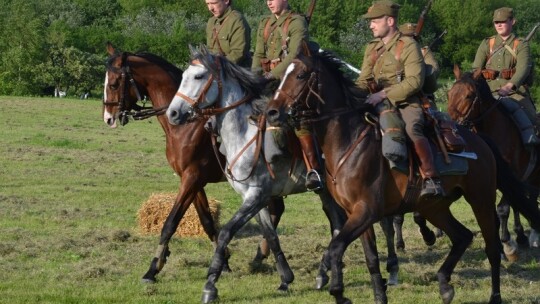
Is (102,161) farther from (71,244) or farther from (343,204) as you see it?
(343,204)

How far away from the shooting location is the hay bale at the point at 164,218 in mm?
14500

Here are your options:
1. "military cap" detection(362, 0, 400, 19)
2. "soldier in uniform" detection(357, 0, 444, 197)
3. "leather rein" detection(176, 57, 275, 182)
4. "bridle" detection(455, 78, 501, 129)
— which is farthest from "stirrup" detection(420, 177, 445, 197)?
"bridle" detection(455, 78, 501, 129)

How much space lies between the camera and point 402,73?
382 inches

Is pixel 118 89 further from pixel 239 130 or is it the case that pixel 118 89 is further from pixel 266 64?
A: pixel 239 130

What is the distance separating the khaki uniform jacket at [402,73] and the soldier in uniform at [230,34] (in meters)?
2.66

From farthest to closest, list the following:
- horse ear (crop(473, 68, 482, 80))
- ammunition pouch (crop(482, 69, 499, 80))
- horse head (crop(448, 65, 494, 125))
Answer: ammunition pouch (crop(482, 69, 499, 80)) < horse ear (crop(473, 68, 482, 80)) < horse head (crop(448, 65, 494, 125))

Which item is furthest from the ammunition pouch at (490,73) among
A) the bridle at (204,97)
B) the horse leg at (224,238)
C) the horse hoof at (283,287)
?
the horse hoof at (283,287)

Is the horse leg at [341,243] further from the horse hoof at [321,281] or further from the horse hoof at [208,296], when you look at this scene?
the horse hoof at [321,281]

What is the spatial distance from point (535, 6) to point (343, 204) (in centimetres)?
10166

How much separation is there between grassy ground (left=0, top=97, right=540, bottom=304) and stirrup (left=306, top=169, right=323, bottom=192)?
1.31 m

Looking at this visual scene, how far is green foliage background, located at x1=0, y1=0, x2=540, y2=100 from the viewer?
62719 millimetres

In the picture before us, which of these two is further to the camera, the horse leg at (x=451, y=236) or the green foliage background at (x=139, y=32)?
the green foliage background at (x=139, y=32)

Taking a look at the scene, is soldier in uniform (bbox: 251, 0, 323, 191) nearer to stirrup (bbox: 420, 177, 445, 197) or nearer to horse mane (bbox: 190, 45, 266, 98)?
horse mane (bbox: 190, 45, 266, 98)

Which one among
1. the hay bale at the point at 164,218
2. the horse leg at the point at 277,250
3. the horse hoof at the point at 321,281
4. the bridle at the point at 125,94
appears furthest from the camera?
the hay bale at the point at 164,218
